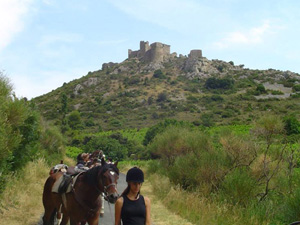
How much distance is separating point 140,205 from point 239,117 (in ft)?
204

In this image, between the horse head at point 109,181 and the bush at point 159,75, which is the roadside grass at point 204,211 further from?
the bush at point 159,75

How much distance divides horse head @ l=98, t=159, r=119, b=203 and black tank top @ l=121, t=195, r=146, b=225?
1.19 m

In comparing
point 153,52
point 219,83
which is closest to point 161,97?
point 219,83

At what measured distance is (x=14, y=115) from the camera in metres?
12.3

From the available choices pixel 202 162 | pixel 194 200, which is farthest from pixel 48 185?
pixel 202 162

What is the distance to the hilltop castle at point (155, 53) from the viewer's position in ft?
407

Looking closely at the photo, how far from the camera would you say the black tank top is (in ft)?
13.9

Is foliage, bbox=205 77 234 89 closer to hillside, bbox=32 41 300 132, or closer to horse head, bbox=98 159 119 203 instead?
hillside, bbox=32 41 300 132

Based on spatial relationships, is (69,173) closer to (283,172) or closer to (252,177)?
(252,177)

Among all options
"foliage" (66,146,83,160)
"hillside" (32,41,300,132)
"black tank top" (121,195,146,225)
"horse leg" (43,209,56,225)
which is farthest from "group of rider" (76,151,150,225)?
"hillside" (32,41,300,132)

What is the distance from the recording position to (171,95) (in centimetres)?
9050

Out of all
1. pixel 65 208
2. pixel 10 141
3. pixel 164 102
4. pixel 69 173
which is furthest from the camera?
pixel 164 102

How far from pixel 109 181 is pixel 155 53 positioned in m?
121

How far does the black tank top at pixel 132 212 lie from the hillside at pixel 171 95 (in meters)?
55.6
